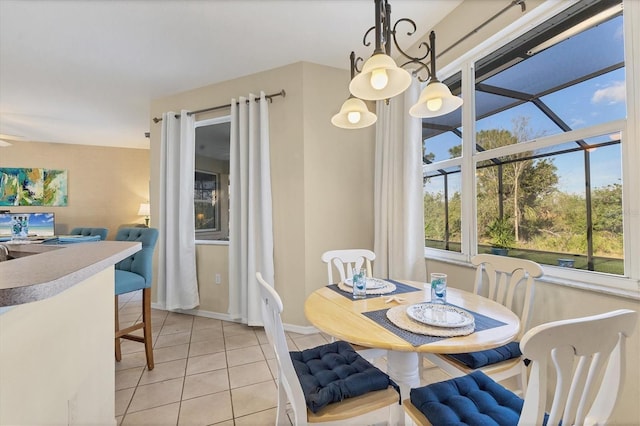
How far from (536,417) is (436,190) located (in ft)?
6.83

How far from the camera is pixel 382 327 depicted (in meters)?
1.14

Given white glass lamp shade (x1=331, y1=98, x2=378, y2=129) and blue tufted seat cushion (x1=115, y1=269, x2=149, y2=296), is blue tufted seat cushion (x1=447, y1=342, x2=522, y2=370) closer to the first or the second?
white glass lamp shade (x1=331, y1=98, x2=378, y2=129)

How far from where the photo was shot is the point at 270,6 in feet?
6.89

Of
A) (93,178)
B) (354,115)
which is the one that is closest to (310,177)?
(354,115)

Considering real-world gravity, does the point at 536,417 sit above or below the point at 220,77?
below

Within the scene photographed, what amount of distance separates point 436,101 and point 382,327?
3.79 feet

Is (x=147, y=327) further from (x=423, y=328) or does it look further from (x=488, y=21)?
(x=488, y=21)

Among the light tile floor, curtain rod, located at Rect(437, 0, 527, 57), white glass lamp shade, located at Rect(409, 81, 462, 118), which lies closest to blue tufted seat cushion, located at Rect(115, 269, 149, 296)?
the light tile floor

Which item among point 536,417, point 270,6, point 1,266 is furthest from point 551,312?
point 270,6

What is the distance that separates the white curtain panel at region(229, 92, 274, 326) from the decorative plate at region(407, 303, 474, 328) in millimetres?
1846

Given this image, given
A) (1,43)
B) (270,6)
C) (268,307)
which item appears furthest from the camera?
(1,43)

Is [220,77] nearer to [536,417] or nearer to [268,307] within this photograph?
[268,307]

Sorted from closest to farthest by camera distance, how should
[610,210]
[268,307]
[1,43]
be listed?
[268,307] → [610,210] → [1,43]

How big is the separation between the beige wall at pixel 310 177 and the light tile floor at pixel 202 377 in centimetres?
58
